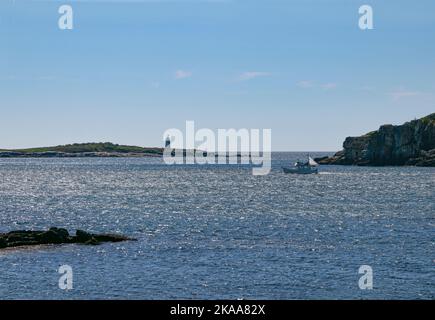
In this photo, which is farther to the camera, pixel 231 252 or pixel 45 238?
pixel 45 238

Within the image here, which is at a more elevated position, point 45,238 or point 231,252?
point 45,238

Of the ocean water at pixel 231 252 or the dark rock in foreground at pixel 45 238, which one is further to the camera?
the dark rock in foreground at pixel 45 238

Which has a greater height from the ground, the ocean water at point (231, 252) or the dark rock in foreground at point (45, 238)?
the dark rock in foreground at point (45, 238)

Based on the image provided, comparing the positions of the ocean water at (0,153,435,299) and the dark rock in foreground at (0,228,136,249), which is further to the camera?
the dark rock in foreground at (0,228,136,249)

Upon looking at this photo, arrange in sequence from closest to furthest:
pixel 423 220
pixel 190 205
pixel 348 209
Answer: pixel 423 220, pixel 348 209, pixel 190 205

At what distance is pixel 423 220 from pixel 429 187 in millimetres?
79174

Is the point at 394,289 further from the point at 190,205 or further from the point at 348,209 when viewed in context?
the point at 190,205

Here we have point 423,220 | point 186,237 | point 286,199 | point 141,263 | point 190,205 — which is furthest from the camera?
point 286,199

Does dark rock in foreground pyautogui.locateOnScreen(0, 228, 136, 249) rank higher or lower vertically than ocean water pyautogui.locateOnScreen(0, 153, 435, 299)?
higher

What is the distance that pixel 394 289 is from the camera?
45094mm
